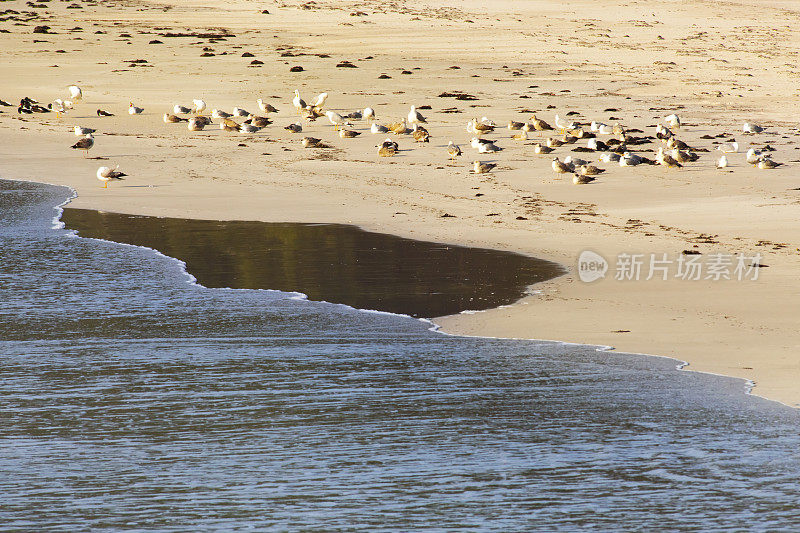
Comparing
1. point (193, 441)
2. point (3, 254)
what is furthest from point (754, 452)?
point (3, 254)

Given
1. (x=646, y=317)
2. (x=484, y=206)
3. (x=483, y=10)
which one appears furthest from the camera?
(x=483, y=10)

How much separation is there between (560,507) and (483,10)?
32056 millimetres

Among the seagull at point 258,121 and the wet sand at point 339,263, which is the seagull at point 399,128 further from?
the wet sand at point 339,263

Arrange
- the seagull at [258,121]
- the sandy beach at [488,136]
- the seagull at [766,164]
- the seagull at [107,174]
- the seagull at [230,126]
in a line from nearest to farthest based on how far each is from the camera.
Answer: the sandy beach at [488,136] → the seagull at [766,164] → the seagull at [107,174] → the seagull at [230,126] → the seagull at [258,121]

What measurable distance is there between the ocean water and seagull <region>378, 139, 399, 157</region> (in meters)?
8.20

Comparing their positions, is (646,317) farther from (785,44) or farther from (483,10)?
(483,10)

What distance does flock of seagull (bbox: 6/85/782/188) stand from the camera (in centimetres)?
1455

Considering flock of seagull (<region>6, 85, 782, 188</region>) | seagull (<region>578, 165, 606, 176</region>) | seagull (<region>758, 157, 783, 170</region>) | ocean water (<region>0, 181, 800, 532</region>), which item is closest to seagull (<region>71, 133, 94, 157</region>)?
flock of seagull (<region>6, 85, 782, 188</region>)

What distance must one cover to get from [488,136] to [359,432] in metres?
12.4

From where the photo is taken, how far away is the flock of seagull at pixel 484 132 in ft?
47.7

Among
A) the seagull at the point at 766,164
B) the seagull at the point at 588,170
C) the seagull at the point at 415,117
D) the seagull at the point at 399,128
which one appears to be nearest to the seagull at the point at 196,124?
the seagull at the point at 399,128

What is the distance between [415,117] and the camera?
18516 mm

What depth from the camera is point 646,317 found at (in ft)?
25.4

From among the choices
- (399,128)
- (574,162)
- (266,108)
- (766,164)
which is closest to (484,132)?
(399,128)
